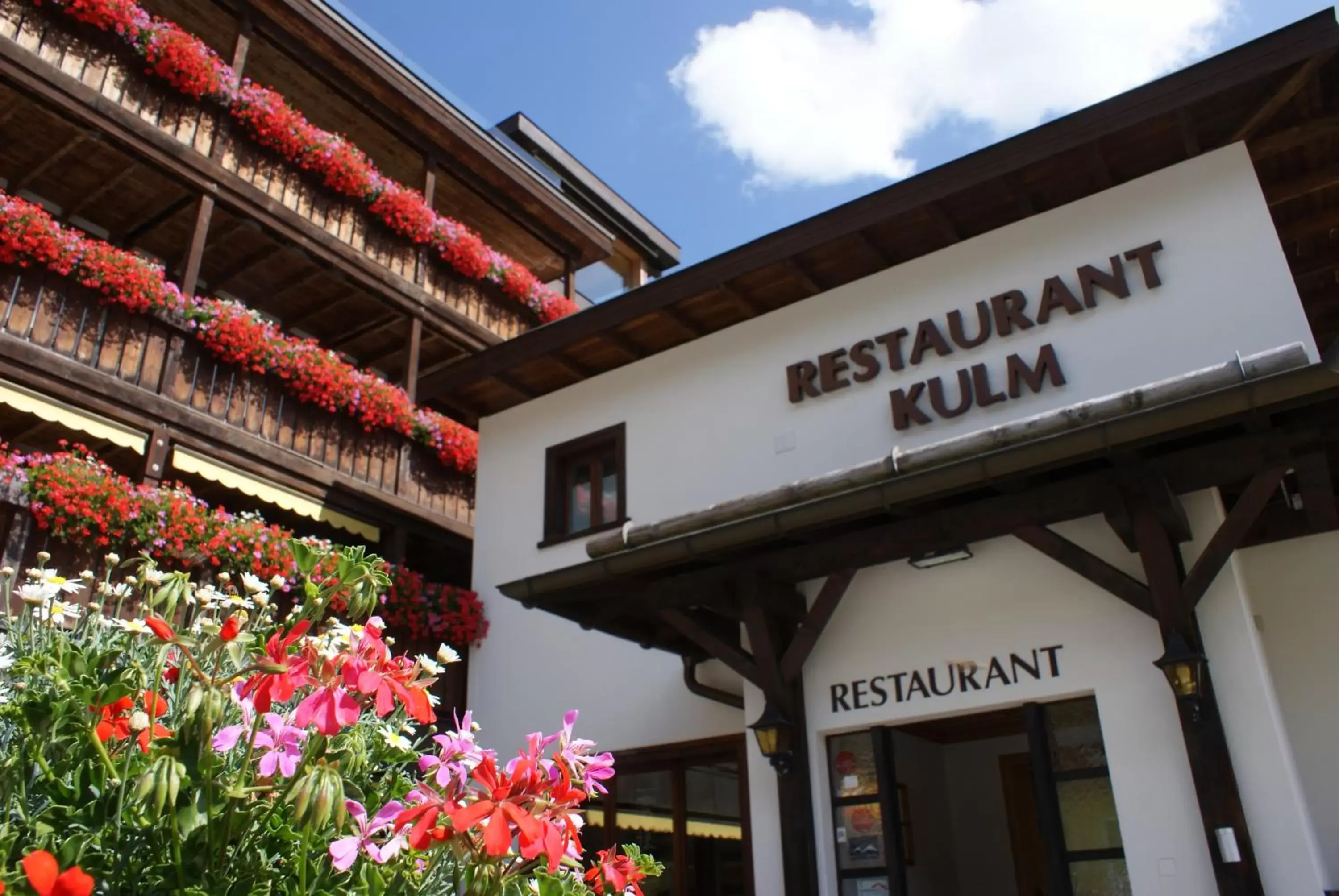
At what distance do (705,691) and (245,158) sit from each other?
26.8 feet

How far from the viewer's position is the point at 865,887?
22.8 ft

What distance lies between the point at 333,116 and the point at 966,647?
1148 cm

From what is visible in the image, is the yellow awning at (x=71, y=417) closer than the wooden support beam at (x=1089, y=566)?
No

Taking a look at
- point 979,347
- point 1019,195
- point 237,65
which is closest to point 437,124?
point 237,65

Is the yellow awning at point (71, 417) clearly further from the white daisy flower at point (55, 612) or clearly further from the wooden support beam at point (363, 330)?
the white daisy flower at point (55, 612)

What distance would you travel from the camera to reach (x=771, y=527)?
258 inches

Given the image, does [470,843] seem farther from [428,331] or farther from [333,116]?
[333,116]

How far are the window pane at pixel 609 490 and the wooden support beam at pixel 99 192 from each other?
21.2ft

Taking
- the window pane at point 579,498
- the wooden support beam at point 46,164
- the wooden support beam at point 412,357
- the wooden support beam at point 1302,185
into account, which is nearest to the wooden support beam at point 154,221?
the wooden support beam at point 46,164

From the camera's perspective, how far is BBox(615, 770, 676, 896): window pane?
27.8ft

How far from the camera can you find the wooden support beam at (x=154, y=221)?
504 inches

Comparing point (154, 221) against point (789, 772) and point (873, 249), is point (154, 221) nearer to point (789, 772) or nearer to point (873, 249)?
point (873, 249)

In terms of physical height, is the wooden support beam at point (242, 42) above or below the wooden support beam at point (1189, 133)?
above

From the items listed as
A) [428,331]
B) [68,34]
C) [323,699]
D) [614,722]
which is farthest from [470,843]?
[428,331]
